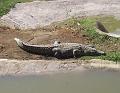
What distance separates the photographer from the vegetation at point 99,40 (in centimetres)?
1518

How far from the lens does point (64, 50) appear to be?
1577 cm

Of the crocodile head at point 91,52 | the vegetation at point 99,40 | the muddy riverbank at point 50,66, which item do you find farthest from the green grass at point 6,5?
the crocodile head at point 91,52

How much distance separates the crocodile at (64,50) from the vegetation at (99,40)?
29 cm

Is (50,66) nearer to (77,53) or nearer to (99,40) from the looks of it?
(77,53)

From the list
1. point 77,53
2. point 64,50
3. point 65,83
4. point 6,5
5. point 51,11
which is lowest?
point 51,11

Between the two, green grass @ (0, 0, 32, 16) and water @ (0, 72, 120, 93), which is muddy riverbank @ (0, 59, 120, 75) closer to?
water @ (0, 72, 120, 93)

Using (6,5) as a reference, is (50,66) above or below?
above

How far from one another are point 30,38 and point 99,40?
2.96 metres

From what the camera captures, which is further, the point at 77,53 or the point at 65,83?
the point at 77,53

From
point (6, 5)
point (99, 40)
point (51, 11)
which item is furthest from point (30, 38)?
point (6, 5)

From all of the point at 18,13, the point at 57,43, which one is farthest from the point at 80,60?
the point at 18,13

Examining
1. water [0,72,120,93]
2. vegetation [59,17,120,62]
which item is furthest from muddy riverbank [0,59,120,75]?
vegetation [59,17,120,62]

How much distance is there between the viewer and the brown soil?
52.9 ft

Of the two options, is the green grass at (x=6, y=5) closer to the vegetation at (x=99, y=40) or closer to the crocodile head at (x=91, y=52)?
the vegetation at (x=99, y=40)
